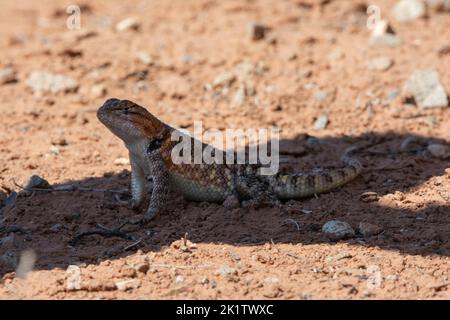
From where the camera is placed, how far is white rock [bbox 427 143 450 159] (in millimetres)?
7566

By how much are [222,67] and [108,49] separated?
1.71m

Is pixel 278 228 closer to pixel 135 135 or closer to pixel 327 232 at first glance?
pixel 327 232

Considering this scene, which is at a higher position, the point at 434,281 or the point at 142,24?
the point at 142,24

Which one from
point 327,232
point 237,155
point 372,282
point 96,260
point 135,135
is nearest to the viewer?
point 372,282

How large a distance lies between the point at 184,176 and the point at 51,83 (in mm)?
3724

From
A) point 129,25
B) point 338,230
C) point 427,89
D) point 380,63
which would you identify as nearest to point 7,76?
point 129,25

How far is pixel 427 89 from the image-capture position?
29.4ft

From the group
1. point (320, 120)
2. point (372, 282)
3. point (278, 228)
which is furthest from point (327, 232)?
point (320, 120)

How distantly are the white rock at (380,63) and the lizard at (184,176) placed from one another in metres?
3.00

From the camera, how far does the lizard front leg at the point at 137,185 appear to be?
6.66 m

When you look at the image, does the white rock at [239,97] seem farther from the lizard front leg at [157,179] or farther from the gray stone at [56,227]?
the gray stone at [56,227]

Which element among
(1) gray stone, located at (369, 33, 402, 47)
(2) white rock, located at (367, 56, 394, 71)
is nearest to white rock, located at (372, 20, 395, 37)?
(1) gray stone, located at (369, 33, 402, 47)

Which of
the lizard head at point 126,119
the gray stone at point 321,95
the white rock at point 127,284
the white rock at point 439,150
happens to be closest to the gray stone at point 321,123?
the gray stone at point 321,95

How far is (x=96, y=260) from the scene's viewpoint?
566cm
